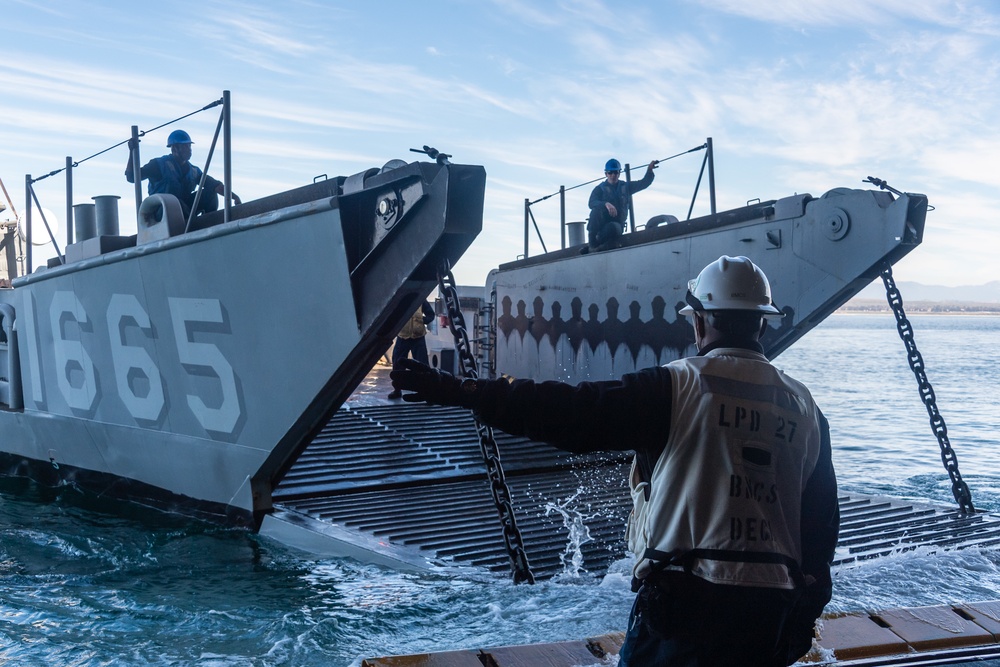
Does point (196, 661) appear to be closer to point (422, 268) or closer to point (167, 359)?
point (422, 268)

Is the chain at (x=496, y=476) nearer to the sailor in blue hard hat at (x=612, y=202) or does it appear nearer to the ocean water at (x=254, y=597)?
the ocean water at (x=254, y=597)

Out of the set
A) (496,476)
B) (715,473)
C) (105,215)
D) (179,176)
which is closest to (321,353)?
(496,476)

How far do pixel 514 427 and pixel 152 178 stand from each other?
6.07 meters

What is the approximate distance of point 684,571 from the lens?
225cm

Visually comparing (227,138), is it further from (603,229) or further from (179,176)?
(603,229)

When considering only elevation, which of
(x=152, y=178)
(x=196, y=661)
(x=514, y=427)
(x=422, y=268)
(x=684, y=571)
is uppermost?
(x=152, y=178)

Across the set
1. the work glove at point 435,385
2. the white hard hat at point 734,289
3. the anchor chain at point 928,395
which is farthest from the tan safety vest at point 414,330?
the white hard hat at point 734,289

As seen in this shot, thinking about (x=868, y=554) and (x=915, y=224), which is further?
(x=915, y=224)

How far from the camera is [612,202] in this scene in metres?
10.7

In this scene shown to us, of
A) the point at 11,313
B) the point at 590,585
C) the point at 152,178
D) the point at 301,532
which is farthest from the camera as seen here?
the point at 11,313

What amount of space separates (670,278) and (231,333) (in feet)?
16.2

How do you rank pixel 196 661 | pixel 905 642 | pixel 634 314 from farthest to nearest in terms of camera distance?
1. pixel 634 314
2. pixel 196 661
3. pixel 905 642

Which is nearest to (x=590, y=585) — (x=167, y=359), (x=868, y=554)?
(x=868, y=554)

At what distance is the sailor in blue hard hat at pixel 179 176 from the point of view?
24.5ft
